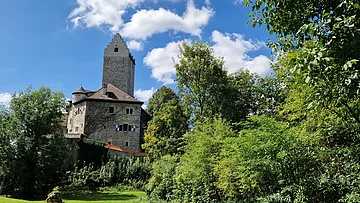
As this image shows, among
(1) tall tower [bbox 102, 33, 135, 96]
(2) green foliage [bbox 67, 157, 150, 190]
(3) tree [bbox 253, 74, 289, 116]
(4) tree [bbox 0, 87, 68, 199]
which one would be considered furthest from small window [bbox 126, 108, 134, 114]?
(3) tree [bbox 253, 74, 289, 116]

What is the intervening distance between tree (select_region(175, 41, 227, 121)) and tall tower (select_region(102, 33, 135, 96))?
68.8 feet

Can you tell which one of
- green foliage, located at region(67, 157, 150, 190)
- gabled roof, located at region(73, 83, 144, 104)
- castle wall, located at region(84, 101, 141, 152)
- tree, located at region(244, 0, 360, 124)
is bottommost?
green foliage, located at region(67, 157, 150, 190)

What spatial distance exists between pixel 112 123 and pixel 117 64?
33.7 ft

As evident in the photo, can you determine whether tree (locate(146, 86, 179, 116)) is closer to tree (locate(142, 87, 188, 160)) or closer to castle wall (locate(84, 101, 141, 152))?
castle wall (locate(84, 101, 141, 152))

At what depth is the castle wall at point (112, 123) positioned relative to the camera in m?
37.0

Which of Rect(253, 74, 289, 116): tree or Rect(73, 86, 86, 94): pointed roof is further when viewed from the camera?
Rect(73, 86, 86, 94): pointed roof

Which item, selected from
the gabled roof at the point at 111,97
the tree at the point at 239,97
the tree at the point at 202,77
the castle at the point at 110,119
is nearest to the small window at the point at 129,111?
the castle at the point at 110,119

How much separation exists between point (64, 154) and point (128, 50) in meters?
21.4

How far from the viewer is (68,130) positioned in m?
41.2

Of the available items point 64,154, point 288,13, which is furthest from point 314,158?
point 64,154

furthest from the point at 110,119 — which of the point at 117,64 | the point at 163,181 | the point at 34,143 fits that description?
the point at 163,181

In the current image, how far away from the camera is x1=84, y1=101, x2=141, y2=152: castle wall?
121 feet

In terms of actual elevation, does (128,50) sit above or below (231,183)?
above

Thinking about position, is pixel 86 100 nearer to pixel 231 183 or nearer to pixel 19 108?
pixel 19 108
